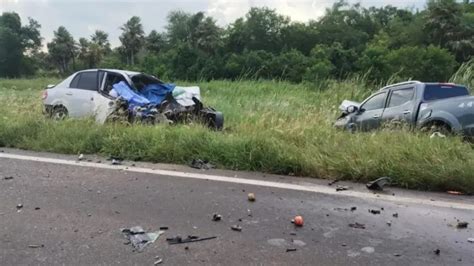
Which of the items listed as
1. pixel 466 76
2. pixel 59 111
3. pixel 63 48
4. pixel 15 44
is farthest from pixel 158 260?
pixel 63 48

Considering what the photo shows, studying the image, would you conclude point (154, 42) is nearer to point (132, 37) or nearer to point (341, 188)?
point (132, 37)

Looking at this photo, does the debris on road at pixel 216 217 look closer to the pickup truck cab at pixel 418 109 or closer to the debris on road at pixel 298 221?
the debris on road at pixel 298 221

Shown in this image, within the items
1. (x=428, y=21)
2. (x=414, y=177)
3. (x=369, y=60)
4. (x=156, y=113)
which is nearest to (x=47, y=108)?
(x=156, y=113)

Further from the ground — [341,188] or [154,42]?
[154,42]

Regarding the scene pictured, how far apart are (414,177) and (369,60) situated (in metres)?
43.8

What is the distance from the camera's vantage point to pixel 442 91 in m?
8.05

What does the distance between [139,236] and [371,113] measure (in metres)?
6.93

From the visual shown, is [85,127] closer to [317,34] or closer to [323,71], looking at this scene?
[323,71]

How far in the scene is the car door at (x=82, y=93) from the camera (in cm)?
961

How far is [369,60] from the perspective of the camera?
46406 millimetres

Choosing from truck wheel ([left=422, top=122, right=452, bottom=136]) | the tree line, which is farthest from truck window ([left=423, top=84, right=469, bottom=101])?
the tree line

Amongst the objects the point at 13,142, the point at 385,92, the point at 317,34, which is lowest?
the point at 13,142

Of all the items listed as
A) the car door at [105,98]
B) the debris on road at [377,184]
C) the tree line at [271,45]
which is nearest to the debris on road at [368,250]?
the debris on road at [377,184]

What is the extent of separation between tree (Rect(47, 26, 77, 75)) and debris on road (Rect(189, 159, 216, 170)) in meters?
96.1
